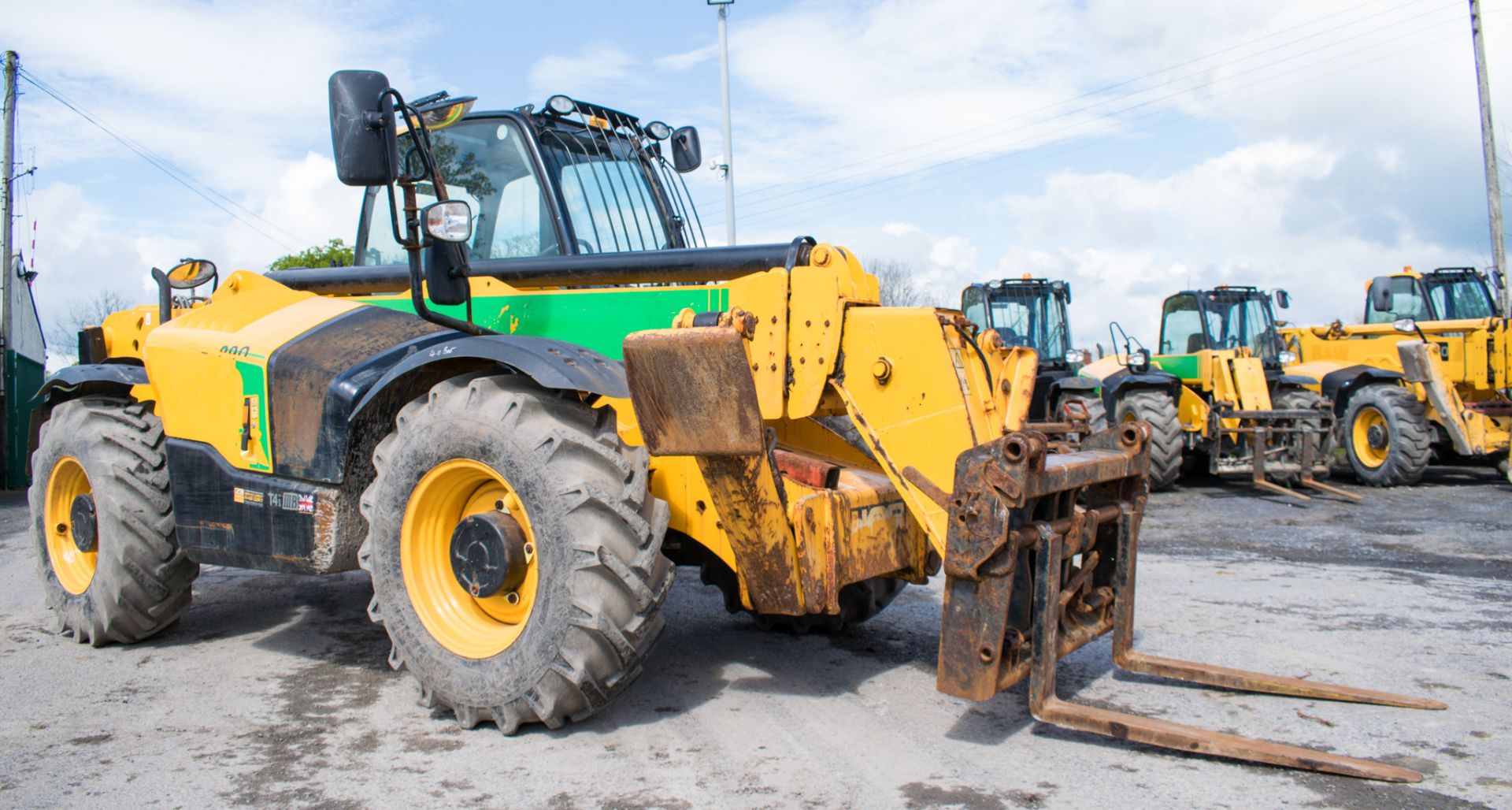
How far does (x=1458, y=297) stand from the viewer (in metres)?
16.2

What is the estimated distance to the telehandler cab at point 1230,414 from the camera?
1273 centimetres

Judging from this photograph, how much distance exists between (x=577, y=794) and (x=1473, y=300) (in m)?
17.0

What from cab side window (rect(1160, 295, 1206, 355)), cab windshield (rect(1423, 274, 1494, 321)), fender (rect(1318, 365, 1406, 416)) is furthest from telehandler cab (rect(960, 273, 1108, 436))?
cab windshield (rect(1423, 274, 1494, 321))

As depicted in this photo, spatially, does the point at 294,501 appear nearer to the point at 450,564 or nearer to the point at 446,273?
the point at 450,564

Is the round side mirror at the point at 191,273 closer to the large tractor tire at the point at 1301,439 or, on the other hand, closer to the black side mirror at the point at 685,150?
the black side mirror at the point at 685,150

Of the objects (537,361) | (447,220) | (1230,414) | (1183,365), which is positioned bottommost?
(1230,414)

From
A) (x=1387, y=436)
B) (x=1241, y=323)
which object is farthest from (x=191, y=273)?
(x=1241, y=323)

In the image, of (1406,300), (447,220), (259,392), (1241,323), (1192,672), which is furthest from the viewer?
(1406,300)

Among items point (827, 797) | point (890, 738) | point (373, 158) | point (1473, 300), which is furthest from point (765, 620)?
point (1473, 300)

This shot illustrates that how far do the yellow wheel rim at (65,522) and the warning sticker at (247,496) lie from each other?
1466mm

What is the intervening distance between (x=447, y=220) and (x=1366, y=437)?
1308 centimetres

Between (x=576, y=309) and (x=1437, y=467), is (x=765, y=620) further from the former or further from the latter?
(x=1437, y=467)

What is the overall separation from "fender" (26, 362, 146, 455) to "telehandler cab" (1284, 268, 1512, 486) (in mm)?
13252

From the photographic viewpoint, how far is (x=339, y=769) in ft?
12.4
